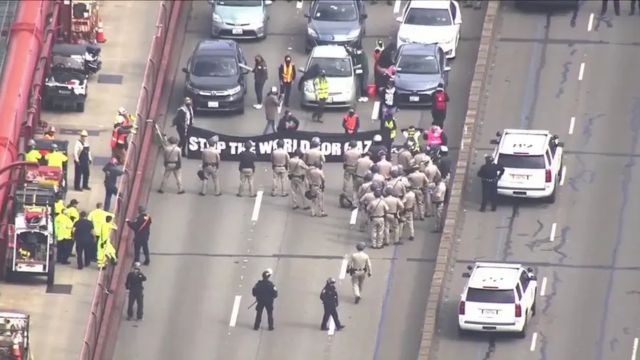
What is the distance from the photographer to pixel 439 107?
84.8 metres

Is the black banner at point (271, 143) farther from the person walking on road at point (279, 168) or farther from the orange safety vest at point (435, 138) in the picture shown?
the orange safety vest at point (435, 138)

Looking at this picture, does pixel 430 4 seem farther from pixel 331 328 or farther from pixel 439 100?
pixel 331 328

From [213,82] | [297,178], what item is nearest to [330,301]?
[297,178]

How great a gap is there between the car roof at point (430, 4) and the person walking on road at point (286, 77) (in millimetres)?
4884

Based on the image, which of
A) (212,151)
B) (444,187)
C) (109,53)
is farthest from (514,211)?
(109,53)

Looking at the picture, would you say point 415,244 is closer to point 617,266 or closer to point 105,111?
point 617,266

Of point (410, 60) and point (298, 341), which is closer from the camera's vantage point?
point (298, 341)

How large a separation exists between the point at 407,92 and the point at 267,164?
4862 mm

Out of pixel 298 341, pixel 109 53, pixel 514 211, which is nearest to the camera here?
pixel 298 341

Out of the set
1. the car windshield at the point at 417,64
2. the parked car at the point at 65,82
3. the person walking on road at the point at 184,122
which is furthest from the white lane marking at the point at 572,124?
the parked car at the point at 65,82

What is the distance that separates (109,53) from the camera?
88.9 meters

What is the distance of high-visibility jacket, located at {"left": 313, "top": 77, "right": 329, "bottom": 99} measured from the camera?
8638cm

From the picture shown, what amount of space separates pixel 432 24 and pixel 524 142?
9.16 m

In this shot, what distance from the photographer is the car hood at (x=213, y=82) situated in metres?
86.2
